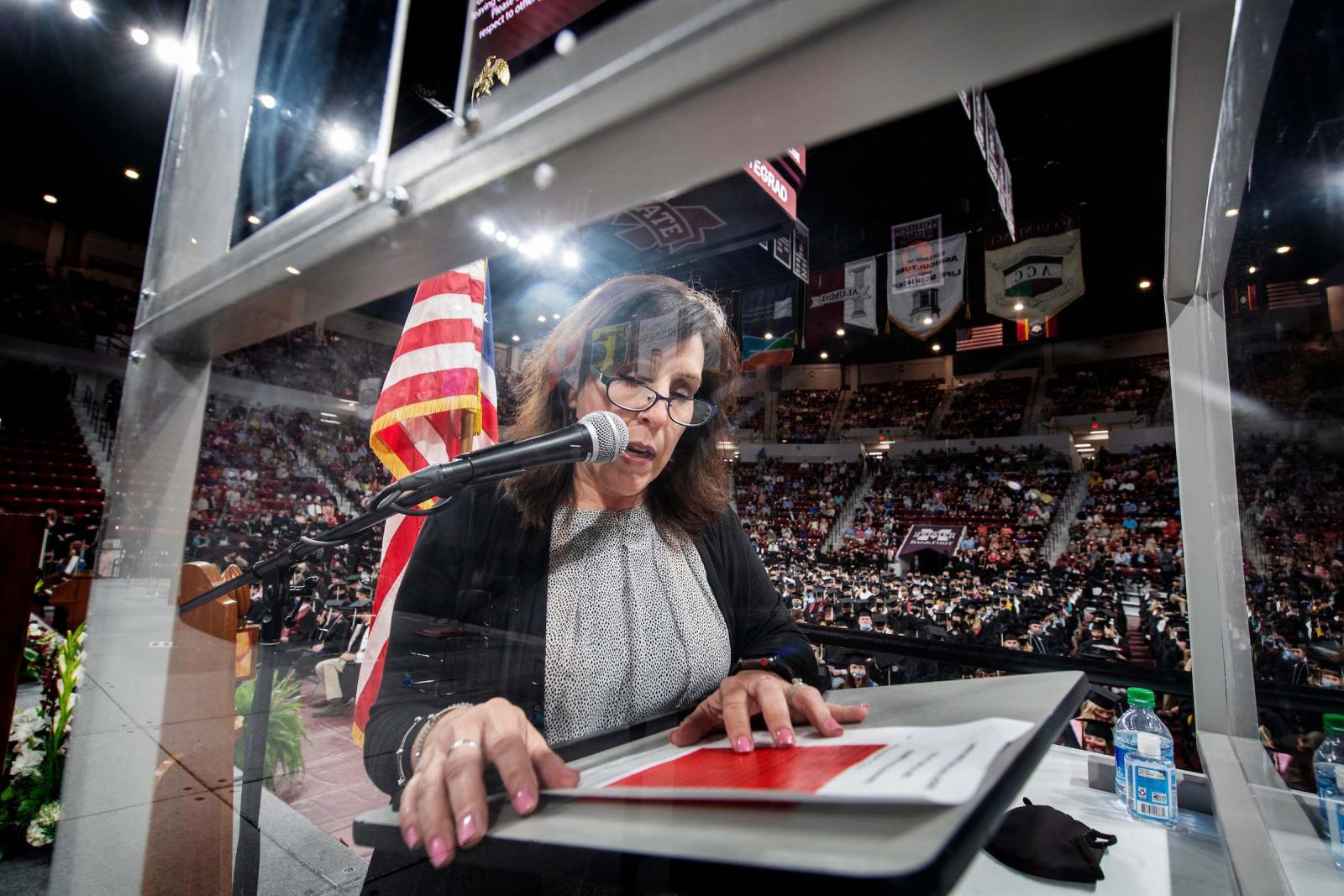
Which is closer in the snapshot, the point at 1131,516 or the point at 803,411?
the point at 803,411

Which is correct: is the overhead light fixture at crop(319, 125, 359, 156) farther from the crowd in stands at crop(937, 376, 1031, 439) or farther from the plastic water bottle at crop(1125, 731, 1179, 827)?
the plastic water bottle at crop(1125, 731, 1179, 827)

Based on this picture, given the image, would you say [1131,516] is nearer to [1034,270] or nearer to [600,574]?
[1034,270]

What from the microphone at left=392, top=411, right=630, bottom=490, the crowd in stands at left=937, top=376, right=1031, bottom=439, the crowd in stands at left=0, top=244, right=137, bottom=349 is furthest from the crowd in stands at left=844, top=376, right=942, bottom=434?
the crowd in stands at left=0, top=244, right=137, bottom=349

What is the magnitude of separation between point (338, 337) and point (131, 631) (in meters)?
0.70

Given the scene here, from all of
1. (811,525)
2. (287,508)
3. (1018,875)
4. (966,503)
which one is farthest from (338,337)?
(1018,875)

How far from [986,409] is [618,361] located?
0.38 meters

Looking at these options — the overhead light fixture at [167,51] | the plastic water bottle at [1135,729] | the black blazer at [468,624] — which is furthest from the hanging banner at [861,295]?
the overhead light fixture at [167,51]

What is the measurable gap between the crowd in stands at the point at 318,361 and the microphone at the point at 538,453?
0.26 metres

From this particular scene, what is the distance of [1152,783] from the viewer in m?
0.80

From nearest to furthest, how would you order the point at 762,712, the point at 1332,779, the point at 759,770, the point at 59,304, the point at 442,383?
1. the point at 759,770
2. the point at 762,712
3. the point at 442,383
4. the point at 1332,779
5. the point at 59,304

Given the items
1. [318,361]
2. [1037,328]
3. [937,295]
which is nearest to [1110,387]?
[1037,328]

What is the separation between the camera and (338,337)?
2.61 ft

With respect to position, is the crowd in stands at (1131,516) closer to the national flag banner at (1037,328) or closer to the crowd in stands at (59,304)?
the national flag banner at (1037,328)

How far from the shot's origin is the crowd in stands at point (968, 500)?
0.60 m
